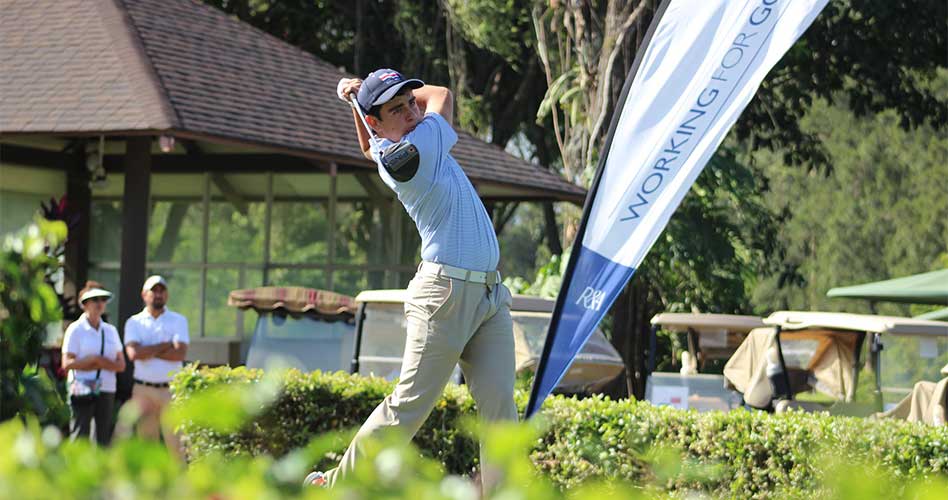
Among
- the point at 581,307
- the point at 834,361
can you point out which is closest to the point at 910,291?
the point at 834,361

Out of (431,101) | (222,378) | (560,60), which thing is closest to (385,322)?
(222,378)

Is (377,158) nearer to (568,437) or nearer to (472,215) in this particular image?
(472,215)

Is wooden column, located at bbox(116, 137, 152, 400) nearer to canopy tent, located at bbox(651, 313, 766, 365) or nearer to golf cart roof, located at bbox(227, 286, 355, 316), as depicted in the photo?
golf cart roof, located at bbox(227, 286, 355, 316)

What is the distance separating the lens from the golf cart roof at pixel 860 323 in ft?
40.3

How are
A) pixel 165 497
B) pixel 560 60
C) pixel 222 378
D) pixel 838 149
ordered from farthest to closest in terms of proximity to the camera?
1. pixel 838 149
2. pixel 560 60
3. pixel 222 378
4. pixel 165 497

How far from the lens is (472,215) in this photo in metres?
5.72

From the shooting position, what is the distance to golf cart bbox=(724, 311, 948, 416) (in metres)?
12.5

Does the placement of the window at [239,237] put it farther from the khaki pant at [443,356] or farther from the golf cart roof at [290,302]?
the khaki pant at [443,356]

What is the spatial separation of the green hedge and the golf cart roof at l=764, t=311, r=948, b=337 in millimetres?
4638

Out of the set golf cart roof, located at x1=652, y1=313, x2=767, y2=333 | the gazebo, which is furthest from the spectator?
golf cart roof, located at x1=652, y1=313, x2=767, y2=333

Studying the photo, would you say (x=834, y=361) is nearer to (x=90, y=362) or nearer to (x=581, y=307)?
(x=90, y=362)

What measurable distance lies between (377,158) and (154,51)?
1102cm

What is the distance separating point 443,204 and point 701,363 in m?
10.4

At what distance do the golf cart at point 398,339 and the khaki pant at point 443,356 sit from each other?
21.8 feet
